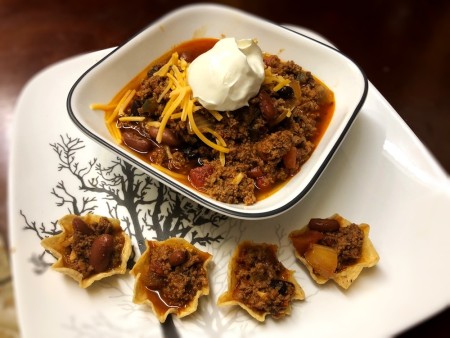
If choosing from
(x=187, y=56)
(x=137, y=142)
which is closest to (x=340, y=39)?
(x=187, y=56)

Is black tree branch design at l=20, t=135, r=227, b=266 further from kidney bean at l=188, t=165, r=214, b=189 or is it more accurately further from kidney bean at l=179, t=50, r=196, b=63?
kidney bean at l=179, t=50, r=196, b=63

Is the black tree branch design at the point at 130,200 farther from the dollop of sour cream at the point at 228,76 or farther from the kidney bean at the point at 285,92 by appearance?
the kidney bean at the point at 285,92

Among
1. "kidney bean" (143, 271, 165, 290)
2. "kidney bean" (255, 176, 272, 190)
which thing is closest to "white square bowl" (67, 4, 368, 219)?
"kidney bean" (255, 176, 272, 190)

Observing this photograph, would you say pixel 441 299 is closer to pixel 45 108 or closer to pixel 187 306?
pixel 187 306

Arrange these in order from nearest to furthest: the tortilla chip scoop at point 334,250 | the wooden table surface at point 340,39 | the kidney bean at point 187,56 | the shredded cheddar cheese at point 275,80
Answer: the wooden table surface at point 340,39 < the tortilla chip scoop at point 334,250 < the shredded cheddar cheese at point 275,80 < the kidney bean at point 187,56

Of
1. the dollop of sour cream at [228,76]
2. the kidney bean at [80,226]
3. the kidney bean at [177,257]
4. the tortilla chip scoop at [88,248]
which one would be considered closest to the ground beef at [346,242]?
the kidney bean at [177,257]
